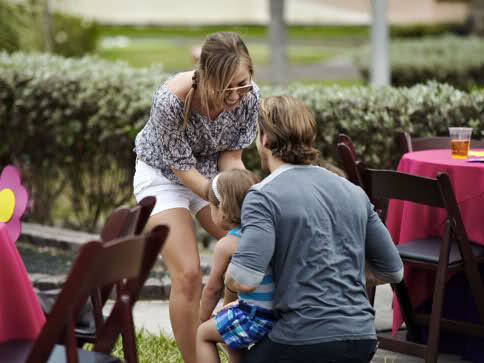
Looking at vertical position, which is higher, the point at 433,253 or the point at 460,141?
the point at 460,141

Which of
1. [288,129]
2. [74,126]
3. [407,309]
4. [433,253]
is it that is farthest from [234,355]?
[74,126]

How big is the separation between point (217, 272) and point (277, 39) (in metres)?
9.34

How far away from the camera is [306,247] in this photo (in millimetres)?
2830

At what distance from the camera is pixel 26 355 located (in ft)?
9.12

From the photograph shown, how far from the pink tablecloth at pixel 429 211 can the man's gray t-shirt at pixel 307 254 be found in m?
1.39

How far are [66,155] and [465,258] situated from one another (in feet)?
13.1

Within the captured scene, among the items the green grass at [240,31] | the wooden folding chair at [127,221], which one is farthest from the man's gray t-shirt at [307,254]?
the green grass at [240,31]

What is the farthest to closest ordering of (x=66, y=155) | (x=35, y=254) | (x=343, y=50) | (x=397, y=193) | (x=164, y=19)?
(x=164, y=19) < (x=343, y=50) < (x=66, y=155) < (x=35, y=254) < (x=397, y=193)

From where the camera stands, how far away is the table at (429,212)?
4113 millimetres

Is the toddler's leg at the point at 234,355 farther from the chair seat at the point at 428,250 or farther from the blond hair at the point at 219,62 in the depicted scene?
the chair seat at the point at 428,250

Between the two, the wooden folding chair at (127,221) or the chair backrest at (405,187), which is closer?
the wooden folding chair at (127,221)

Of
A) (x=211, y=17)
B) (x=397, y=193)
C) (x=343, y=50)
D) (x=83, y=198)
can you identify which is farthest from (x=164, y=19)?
(x=397, y=193)

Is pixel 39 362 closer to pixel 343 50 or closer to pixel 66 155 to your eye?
pixel 66 155

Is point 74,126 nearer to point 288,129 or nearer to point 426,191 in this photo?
point 426,191
